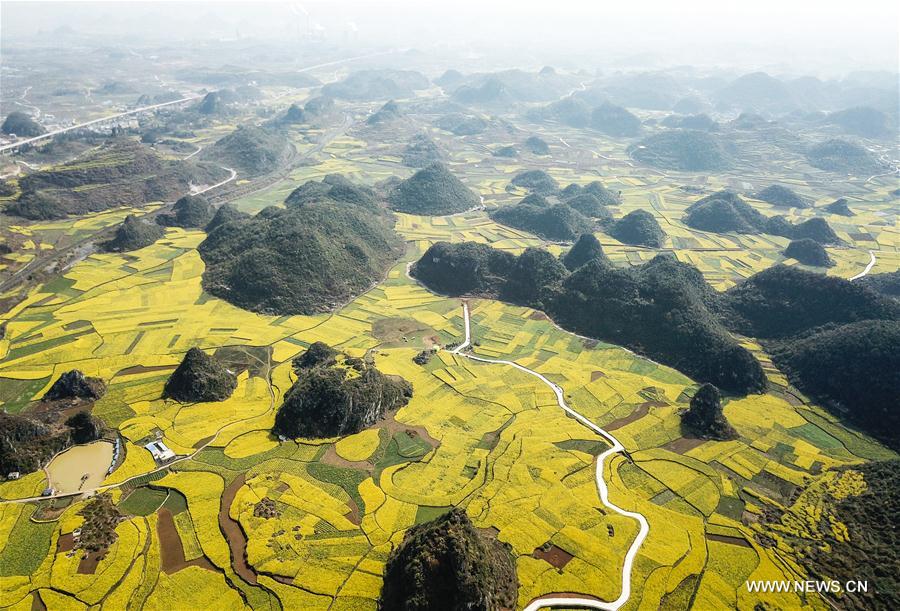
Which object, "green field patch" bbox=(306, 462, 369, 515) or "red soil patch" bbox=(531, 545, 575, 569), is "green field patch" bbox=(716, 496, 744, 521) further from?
"green field patch" bbox=(306, 462, 369, 515)

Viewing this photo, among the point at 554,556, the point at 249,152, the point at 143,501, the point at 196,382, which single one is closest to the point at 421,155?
the point at 249,152

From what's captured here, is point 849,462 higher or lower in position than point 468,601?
lower

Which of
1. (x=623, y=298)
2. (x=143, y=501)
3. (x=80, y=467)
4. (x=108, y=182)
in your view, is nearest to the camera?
(x=143, y=501)

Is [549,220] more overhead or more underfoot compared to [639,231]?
more overhead

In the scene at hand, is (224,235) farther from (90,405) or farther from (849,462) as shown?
(849,462)

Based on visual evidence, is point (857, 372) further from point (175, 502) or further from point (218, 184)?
point (218, 184)

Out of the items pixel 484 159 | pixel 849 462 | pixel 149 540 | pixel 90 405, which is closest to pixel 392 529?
pixel 149 540

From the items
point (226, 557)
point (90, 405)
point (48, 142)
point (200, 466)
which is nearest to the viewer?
point (226, 557)
